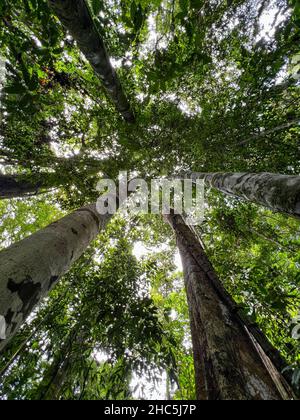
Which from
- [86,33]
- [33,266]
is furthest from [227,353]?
[86,33]

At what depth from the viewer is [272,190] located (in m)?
2.05

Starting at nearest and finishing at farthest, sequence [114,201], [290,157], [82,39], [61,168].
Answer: [82,39] → [114,201] → [61,168] → [290,157]

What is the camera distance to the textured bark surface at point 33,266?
1150 mm

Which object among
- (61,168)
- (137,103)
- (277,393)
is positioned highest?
(137,103)

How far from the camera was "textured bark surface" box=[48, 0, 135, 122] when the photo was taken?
170cm

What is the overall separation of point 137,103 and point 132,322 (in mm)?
4569

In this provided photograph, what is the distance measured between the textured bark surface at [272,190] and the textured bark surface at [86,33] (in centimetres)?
225

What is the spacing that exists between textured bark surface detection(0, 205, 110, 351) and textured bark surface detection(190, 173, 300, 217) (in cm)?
190

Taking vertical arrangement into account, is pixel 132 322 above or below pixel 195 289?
below

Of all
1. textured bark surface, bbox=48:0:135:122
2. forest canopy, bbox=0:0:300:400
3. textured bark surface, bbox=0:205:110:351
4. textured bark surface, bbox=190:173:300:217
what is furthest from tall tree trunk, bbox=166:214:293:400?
textured bark surface, bbox=48:0:135:122

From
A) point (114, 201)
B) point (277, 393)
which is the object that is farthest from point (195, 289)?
point (114, 201)

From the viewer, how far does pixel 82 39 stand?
6.90ft

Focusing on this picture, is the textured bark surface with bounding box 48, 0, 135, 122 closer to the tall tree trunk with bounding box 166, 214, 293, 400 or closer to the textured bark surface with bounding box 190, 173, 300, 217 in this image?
the textured bark surface with bounding box 190, 173, 300, 217

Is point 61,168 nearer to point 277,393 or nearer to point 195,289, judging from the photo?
point 195,289
